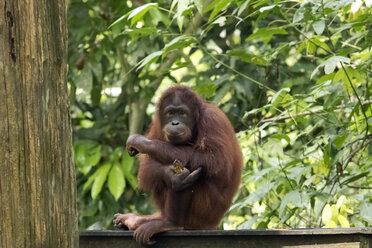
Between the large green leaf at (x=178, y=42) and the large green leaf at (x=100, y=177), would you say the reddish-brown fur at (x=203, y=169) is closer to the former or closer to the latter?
the large green leaf at (x=178, y=42)

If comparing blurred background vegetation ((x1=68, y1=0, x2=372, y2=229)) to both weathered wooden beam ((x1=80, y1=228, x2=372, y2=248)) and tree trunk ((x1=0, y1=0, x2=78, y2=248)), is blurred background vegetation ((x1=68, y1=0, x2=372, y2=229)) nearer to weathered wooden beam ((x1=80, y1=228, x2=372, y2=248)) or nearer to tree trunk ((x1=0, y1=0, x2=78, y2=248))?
weathered wooden beam ((x1=80, y1=228, x2=372, y2=248))

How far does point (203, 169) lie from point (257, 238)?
1.04 metres

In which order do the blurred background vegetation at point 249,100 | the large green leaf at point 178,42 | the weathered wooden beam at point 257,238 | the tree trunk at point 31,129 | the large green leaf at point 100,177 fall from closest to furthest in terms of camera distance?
the tree trunk at point 31,129
the weathered wooden beam at point 257,238
the large green leaf at point 178,42
the blurred background vegetation at point 249,100
the large green leaf at point 100,177

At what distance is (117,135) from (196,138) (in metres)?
3.30

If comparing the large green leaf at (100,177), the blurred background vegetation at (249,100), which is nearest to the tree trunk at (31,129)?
the blurred background vegetation at (249,100)

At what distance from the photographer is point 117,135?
25.5 feet

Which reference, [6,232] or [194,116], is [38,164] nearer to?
[6,232]

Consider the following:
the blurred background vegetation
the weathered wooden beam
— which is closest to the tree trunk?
the weathered wooden beam

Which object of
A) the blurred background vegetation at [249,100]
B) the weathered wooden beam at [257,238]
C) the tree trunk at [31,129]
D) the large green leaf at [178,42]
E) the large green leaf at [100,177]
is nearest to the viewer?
the tree trunk at [31,129]

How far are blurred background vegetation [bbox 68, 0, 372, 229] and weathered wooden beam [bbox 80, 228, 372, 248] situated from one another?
0.97m

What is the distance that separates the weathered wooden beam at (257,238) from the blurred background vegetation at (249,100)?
38.4 inches

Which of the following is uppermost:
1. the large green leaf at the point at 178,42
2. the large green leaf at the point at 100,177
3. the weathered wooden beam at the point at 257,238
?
the large green leaf at the point at 178,42

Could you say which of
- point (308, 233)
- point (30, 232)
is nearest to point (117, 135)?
point (308, 233)

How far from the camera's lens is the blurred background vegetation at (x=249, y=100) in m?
4.74
